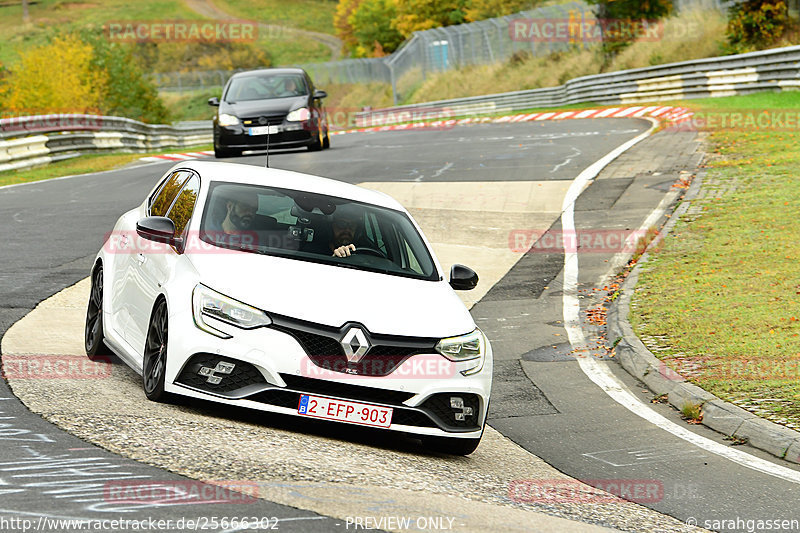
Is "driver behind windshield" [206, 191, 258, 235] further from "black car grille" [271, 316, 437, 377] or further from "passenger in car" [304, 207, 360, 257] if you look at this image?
"black car grille" [271, 316, 437, 377]

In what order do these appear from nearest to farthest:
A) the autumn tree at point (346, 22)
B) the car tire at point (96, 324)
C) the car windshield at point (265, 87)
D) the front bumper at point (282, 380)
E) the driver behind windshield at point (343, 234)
→ the front bumper at point (282, 380)
the driver behind windshield at point (343, 234)
the car tire at point (96, 324)
the car windshield at point (265, 87)
the autumn tree at point (346, 22)

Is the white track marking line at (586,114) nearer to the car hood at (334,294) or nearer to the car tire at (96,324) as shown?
the car tire at (96,324)

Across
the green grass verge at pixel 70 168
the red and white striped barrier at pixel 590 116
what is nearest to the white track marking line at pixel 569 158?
the red and white striped barrier at pixel 590 116

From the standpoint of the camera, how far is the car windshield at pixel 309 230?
310 inches

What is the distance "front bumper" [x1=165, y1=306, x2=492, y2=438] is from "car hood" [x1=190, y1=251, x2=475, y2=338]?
0.22 meters

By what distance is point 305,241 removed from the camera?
7965 millimetres

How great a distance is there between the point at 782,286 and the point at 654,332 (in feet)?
7.01

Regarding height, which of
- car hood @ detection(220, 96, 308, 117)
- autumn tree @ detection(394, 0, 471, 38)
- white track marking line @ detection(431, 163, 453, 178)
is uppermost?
autumn tree @ detection(394, 0, 471, 38)

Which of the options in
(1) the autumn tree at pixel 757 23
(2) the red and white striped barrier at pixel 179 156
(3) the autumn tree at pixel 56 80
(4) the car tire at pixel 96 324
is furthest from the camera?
(3) the autumn tree at pixel 56 80

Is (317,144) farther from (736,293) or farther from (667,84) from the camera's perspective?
(667,84)

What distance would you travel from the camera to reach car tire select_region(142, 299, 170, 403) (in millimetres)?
7105

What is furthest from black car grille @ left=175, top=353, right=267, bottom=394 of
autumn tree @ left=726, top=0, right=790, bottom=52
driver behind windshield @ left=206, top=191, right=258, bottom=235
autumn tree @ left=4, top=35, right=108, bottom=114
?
autumn tree @ left=4, top=35, right=108, bottom=114

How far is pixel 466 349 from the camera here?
7.23 meters

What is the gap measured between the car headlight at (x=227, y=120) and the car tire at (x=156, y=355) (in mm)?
18163
